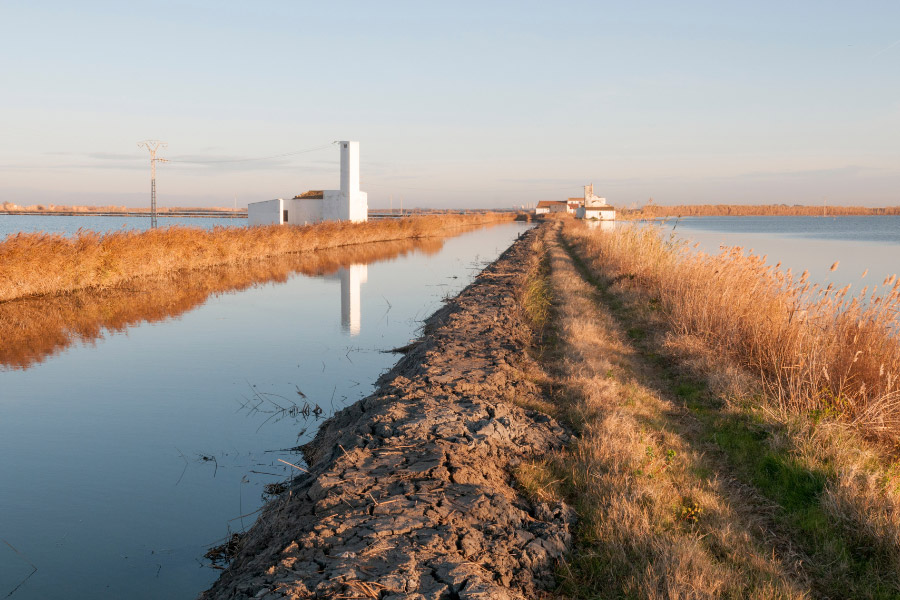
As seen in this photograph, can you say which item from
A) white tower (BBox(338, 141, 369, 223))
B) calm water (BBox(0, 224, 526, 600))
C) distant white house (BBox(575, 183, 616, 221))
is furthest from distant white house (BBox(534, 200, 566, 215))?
calm water (BBox(0, 224, 526, 600))

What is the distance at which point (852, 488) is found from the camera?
431cm

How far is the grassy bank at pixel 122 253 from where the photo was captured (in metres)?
14.8

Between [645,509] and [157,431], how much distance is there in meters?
5.29

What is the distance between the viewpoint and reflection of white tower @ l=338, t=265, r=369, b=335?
13.2m

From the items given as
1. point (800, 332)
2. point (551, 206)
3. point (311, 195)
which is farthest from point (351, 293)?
point (551, 206)

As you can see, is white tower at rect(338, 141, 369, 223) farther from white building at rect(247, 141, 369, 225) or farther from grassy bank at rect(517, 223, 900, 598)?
grassy bank at rect(517, 223, 900, 598)

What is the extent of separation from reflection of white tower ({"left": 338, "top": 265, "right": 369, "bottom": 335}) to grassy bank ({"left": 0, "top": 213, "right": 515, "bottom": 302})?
18.4 feet

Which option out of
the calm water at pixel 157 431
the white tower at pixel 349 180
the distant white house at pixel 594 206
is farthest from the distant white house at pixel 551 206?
the calm water at pixel 157 431

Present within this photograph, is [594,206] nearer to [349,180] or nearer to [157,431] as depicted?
[349,180]

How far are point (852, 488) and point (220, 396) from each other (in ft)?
23.1

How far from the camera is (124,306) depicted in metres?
14.6

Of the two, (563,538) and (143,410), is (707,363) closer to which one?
(563,538)

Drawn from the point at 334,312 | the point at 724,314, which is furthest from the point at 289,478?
the point at 334,312

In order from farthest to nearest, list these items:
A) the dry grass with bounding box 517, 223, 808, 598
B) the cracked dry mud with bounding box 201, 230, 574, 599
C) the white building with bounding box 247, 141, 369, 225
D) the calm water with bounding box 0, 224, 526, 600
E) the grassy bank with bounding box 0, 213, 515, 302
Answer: the white building with bounding box 247, 141, 369, 225
the grassy bank with bounding box 0, 213, 515, 302
the calm water with bounding box 0, 224, 526, 600
the dry grass with bounding box 517, 223, 808, 598
the cracked dry mud with bounding box 201, 230, 574, 599
